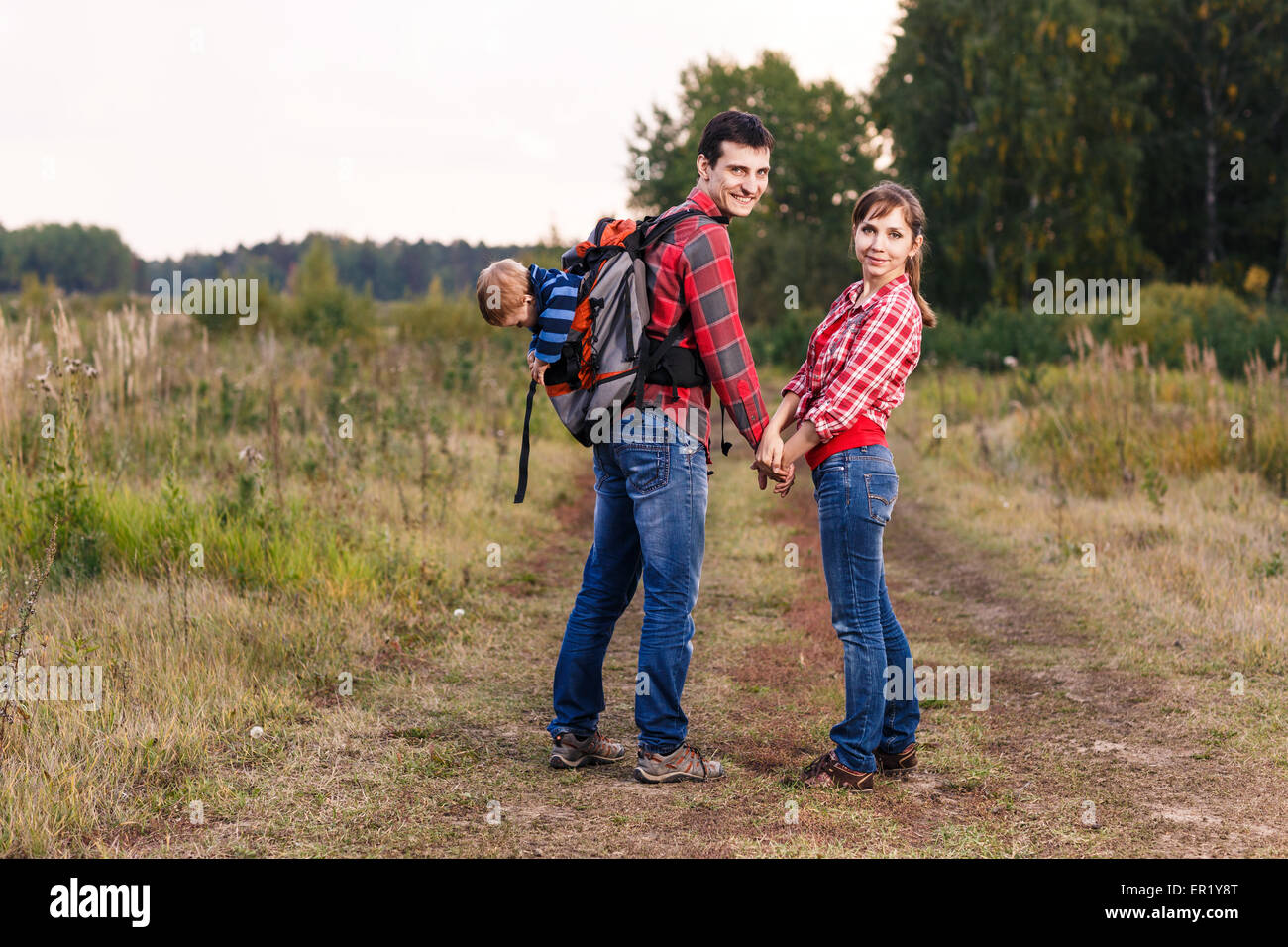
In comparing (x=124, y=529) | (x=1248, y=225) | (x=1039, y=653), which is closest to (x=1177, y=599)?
(x=1039, y=653)

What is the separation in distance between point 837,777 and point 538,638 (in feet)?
8.45

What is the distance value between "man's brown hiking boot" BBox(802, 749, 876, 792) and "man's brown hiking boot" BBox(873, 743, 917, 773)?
0.20 metres

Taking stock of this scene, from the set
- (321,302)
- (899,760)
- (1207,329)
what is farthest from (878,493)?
(321,302)

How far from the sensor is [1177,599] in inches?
256

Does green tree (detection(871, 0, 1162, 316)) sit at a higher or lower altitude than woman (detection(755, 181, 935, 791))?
higher

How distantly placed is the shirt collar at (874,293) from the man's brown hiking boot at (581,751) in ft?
6.28

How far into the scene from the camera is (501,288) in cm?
380

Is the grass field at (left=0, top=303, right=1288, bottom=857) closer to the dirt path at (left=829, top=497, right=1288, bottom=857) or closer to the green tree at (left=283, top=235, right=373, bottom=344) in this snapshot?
the dirt path at (left=829, top=497, right=1288, bottom=857)

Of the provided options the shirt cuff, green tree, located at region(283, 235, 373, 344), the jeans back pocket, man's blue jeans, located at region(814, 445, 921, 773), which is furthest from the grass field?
green tree, located at region(283, 235, 373, 344)

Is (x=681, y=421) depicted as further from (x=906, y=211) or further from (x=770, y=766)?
(x=770, y=766)

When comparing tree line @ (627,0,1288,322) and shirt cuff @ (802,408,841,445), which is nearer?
shirt cuff @ (802,408,841,445)

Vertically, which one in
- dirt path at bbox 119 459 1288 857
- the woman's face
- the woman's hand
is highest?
the woman's face

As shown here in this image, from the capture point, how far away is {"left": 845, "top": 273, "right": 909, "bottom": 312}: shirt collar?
3.89 m
